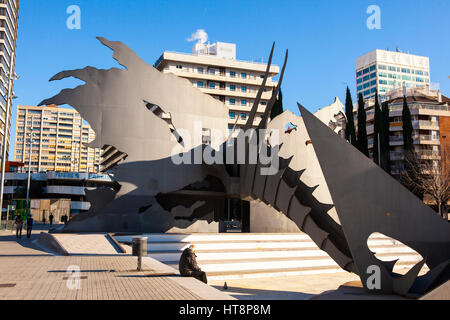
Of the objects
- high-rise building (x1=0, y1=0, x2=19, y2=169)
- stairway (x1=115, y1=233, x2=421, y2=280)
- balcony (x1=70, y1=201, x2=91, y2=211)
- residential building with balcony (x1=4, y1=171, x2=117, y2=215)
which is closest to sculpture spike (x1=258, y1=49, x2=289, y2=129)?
stairway (x1=115, y1=233, x2=421, y2=280)

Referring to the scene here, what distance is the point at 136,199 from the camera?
20.1 metres

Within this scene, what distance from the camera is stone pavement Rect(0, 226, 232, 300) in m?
7.06

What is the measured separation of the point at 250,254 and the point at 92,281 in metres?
9.94

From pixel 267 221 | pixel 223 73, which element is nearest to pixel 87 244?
pixel 267 221

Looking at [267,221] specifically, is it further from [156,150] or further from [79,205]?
[79,205]

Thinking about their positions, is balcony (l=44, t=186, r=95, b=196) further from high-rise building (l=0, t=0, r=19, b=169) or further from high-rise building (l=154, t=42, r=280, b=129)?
high-rise building (l=154, t=42, r=280, b=129)

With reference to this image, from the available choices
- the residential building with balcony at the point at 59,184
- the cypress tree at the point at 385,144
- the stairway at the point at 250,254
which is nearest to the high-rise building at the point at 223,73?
the residential building with balcony at the point at 59,184

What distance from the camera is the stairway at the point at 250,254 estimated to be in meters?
16.0

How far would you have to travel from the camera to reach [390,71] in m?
114

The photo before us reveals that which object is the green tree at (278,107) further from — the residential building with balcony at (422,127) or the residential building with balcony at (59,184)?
the residential building with balcony at (59,184)

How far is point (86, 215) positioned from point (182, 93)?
24.6ft

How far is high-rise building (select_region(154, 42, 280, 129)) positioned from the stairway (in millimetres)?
42125

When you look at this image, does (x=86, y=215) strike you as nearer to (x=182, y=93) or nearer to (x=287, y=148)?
(x=182, y=93)
